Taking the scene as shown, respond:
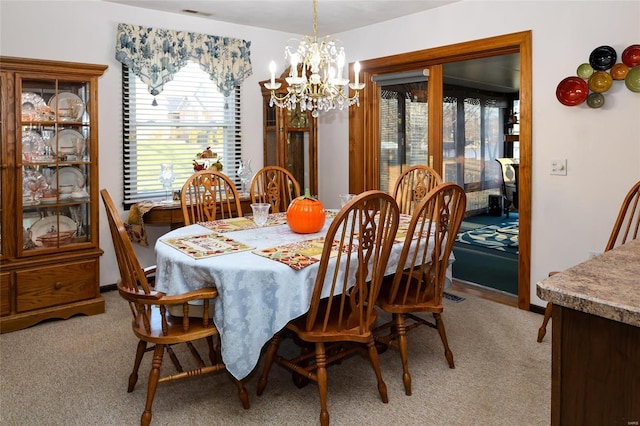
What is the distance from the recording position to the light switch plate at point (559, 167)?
10.9 feet

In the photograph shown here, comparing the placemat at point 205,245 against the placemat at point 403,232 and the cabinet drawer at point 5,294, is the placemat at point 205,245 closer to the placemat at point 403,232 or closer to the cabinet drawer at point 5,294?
the placemat at point 403,232

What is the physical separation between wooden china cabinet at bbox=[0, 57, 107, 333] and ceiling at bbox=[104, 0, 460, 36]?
1.02 meters

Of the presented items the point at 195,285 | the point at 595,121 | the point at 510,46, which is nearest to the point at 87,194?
the point at 195,285

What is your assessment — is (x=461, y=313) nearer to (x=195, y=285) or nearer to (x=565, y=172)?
(x=565, y=172)

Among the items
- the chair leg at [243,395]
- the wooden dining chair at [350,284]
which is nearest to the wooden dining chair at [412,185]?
the wooden dining chair at [350,284]

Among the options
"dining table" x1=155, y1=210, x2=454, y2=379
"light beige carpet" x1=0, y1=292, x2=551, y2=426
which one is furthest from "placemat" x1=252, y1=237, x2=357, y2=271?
"light beige carpet" x1=0, y1=292, x2=551, y2=426

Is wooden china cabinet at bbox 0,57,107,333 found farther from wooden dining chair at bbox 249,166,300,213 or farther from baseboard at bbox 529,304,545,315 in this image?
baseboard at bbox 529,304,545,315

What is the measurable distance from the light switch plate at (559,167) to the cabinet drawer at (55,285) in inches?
133

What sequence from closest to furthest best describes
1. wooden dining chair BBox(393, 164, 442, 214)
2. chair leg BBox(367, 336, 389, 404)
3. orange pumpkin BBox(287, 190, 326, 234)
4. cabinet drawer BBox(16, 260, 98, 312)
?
chair leg BBox(367, 336, 389, 404), orange pumpkin BBox(287, 190, 326, 234), cabinet drawer BBox(16, 260, 98, 312), wooden dining chair BBox(393, 164, 442, 214)

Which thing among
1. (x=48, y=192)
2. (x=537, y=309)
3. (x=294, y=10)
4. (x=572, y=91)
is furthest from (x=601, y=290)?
(x=294, y=10)

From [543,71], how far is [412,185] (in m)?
1.20

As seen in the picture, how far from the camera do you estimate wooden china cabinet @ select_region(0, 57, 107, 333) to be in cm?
321

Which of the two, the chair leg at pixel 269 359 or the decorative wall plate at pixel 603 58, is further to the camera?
the decorative wall plate at pixel 603 58

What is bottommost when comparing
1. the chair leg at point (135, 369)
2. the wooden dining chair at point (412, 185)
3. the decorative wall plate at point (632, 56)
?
the chair leg at point (135, 369)
